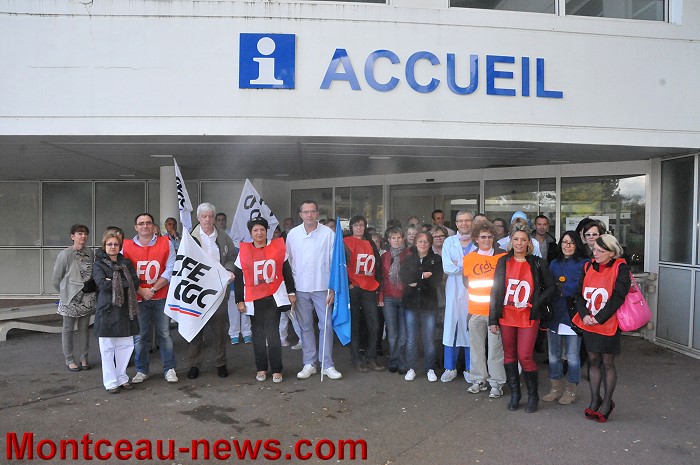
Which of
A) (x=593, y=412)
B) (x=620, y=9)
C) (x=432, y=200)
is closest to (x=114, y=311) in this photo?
(x=593, y=412)

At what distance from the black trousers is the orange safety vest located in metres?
2.26

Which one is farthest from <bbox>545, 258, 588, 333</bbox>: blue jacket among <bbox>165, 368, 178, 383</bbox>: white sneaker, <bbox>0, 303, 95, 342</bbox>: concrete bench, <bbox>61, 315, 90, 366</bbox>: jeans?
<bbox>0, 303, 95, 342</bbox>: concrete bench

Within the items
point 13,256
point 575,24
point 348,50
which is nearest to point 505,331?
point 348,50

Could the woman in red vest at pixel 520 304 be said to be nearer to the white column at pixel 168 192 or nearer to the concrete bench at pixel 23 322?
the white column at pixel 168 192

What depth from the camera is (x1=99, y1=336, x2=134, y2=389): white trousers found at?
590 centimetres

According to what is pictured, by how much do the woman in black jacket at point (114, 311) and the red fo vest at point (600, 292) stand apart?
15.6 ft

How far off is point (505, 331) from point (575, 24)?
192 inches

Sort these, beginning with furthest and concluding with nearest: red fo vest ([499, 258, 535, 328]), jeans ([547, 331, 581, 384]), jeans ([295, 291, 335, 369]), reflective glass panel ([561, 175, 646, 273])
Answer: reflective glass panel ([561, 175, 646, 273]), jeans ([295, 291, 335, 369]), jeans ([547, 331, 581, 384]), red fo vest ([499, 258, 535, 328])

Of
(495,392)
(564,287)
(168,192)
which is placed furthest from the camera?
(168,192)

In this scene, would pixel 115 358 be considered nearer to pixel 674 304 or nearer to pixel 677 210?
pixel 674 304

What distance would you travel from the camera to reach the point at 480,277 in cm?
564

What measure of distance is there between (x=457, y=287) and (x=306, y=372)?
2094 mm

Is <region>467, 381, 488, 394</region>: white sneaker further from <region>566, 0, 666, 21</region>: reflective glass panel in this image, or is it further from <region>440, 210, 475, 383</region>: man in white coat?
<region>566, 0, 666, 21</region>: reflective glass panel

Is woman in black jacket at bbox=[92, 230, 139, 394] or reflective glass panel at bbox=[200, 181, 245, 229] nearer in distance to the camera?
woman in black jacket at bbox=[92, 230, 139, 394]
